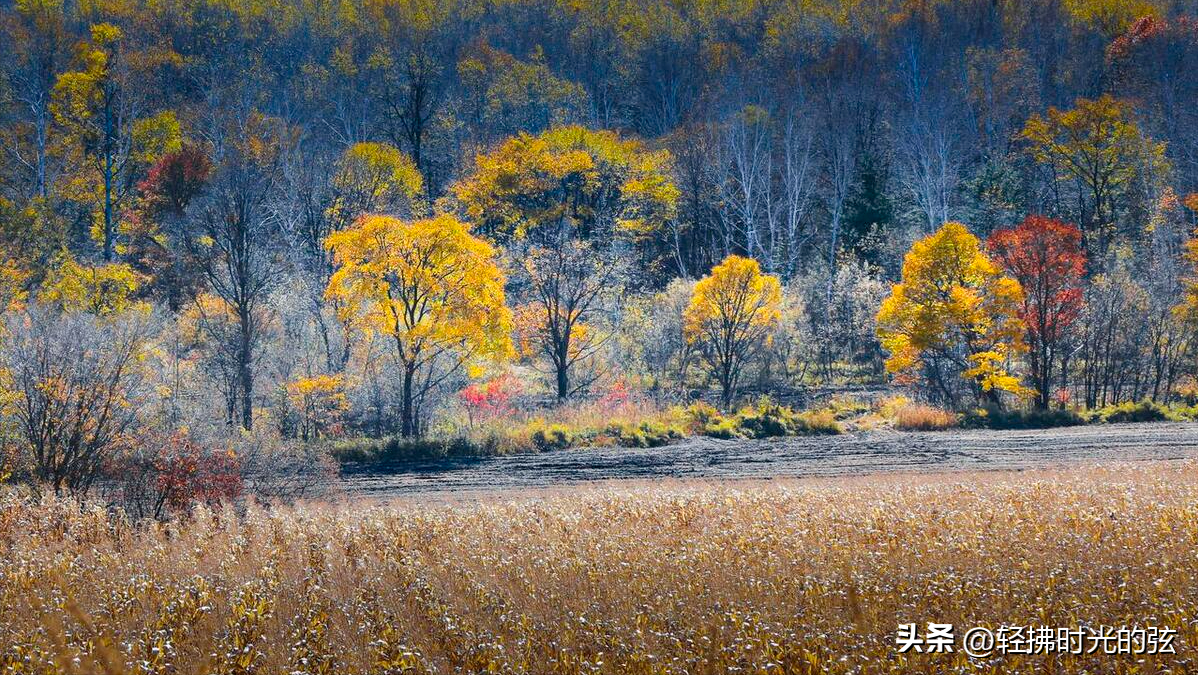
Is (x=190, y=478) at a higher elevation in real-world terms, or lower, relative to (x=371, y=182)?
lower

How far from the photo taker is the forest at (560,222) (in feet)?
97.9

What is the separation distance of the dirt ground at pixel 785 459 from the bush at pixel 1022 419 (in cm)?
171

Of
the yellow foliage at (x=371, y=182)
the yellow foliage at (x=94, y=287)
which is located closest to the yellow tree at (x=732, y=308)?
the yellow foliage at (x=371, y=182)

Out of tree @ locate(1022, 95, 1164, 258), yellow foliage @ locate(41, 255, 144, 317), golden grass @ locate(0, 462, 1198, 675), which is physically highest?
tree @ locate(1022, 95, 1164, 258)

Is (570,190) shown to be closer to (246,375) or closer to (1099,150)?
(246,375)

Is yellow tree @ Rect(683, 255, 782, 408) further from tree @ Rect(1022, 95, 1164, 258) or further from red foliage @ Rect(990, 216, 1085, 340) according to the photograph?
tree @ Rect(1022, 95, 1164, 258)

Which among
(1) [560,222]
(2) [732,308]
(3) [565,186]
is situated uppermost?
(3) [565,186]

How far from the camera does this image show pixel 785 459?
1001 inches

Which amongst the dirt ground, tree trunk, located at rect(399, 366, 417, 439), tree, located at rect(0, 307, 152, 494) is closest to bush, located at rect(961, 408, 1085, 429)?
the dirt ground

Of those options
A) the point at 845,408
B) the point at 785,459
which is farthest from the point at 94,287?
the point at 845,408

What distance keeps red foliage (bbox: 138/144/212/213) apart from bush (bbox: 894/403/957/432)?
4007cm

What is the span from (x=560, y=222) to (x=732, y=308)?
21117 millimetres

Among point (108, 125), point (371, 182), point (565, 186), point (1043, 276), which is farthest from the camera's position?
point (565, 186)

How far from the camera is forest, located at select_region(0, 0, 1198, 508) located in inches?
1174
